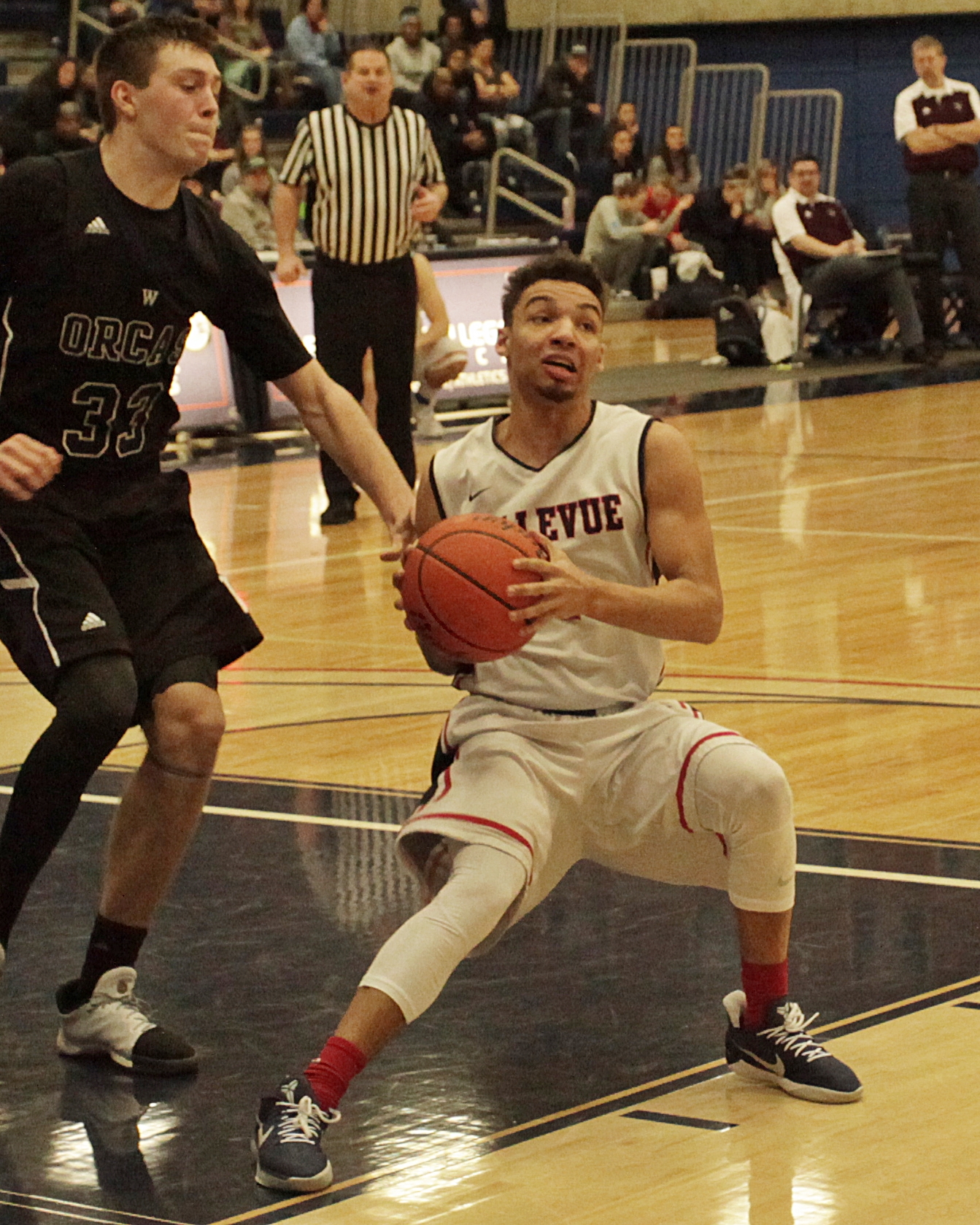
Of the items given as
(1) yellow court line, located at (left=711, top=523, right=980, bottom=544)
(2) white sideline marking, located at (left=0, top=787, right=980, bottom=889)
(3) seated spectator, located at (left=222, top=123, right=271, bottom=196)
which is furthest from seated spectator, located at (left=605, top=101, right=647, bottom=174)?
(2) white sideline marking, located at (left=0, top=787, right=980, bottom=889)

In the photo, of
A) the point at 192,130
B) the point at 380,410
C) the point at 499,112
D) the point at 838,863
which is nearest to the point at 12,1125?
the point at 192,130

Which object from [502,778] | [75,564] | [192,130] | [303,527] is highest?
[192,130]

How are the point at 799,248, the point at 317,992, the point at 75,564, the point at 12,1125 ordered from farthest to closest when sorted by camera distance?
the point at 799,248, the point at 317,992, the point at 75,564, the point at 12,1125

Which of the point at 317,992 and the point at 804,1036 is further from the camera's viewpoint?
the point at 317,992

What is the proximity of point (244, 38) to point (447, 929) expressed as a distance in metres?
19.3

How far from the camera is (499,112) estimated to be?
2283cm

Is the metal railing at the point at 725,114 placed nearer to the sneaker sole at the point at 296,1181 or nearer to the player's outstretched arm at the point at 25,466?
the player's outstretched arm at the point at 25,466

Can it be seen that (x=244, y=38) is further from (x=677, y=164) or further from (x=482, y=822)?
(x=482, y=822)

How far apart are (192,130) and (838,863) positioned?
2134mm

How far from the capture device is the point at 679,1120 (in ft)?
11.4

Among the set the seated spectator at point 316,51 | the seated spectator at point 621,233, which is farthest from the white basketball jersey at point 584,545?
the seated spectator at point 621,233

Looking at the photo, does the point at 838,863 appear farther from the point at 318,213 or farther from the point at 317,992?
the point at 318,213

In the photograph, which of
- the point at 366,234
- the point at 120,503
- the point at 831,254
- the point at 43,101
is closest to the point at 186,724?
the point at 120,503

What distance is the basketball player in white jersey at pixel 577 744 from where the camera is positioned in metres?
3.47
